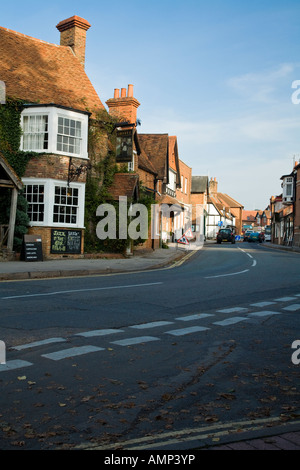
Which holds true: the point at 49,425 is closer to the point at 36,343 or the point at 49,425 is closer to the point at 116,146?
the point at 36,343

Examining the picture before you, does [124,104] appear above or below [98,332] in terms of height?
above

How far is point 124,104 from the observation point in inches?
1030

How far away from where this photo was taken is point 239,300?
32.4ft

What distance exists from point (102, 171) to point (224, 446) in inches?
785

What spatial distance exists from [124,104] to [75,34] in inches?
180

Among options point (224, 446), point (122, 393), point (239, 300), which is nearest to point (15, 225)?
point (239, 300)

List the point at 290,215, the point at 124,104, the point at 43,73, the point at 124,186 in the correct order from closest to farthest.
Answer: the point at 43,73, the point at 124,186, the point at 124,104, the point at 290,215

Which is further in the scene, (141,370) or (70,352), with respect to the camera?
(70,352)

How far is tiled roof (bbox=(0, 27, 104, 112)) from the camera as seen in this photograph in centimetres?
2030

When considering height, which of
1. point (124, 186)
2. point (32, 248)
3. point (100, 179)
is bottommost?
point (32, 248)

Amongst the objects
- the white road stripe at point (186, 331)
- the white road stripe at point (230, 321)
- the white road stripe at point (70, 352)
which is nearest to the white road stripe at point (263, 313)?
the white road stripe at point (230, 321)

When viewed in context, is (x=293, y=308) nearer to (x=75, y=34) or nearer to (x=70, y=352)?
(x=70, y=352)

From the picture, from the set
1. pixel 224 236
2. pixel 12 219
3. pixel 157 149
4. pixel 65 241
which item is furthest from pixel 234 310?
pixel 224 236

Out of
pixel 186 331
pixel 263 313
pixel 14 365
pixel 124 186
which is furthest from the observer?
pixel 124 186
